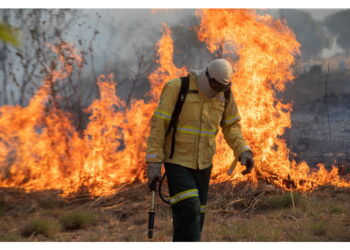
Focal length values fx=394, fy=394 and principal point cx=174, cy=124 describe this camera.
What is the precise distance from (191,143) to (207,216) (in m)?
2.51

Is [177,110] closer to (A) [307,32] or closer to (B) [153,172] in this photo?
(B) [153,172]

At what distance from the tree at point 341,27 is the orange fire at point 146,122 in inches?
24.3

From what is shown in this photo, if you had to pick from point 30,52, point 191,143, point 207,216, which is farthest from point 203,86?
point 30,52

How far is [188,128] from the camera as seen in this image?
336 centimetres

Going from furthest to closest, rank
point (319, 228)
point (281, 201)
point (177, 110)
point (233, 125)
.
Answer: point (281, 201) → point (319, 228) → point (233, 125) → point (177, 110)

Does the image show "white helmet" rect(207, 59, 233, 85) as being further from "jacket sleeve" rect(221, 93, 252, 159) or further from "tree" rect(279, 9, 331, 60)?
"tree" rect(279, 9, 331, 60)

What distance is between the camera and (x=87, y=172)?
6516 mm

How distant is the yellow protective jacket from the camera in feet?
10.7

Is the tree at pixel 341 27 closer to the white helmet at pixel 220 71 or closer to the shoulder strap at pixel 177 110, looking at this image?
the white helmet at pixel 220 71

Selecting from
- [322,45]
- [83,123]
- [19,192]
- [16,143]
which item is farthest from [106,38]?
[322,45]

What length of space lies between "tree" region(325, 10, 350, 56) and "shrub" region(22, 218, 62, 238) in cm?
505

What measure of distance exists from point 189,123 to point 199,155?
285 millimetres

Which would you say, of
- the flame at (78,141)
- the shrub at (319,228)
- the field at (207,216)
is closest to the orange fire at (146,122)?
the flame at (78,141)

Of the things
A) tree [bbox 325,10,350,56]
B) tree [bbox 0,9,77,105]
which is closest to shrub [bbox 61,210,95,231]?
tree [bbox 0,9,77,105]
